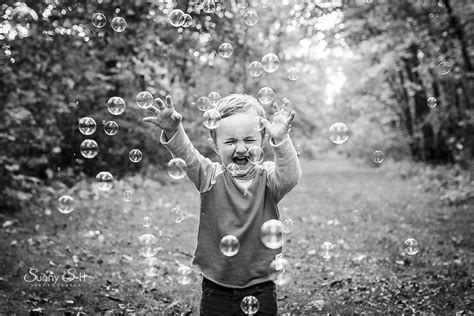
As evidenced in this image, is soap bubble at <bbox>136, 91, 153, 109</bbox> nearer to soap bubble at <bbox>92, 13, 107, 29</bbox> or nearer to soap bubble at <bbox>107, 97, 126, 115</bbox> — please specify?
soap bubble at <bbox>107, 97, 126, 115</bbox>

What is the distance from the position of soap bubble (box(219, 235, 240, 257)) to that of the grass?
1.59 m

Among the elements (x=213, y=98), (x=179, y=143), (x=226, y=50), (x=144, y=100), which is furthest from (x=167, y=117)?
(x=226, y=50)

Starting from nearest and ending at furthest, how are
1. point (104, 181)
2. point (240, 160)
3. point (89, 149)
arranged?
point (240, 160), point (104, 181), point (89, 149)

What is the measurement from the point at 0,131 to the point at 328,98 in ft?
94.4

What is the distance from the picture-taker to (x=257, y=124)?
9.46 feet

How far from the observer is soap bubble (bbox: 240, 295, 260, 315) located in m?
2.74

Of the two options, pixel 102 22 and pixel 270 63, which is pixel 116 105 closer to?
pixel 102 22

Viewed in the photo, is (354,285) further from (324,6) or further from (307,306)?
(324,6)

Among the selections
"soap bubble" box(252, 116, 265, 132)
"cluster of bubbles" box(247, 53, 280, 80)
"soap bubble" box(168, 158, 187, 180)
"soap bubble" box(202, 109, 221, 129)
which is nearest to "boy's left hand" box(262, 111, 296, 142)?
"soap bubble" box(252, 116, 265, 132)

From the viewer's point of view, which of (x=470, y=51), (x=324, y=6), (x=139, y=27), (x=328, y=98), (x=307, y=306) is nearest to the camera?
(x=307, y=306)

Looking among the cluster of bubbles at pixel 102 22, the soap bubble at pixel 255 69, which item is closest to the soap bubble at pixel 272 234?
the soap bubble at pixel 255 69

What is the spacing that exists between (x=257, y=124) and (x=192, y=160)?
0.46 meters

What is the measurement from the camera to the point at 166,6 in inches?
213

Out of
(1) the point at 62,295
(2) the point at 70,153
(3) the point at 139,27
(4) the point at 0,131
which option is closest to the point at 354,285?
(1) the point at 62,295
